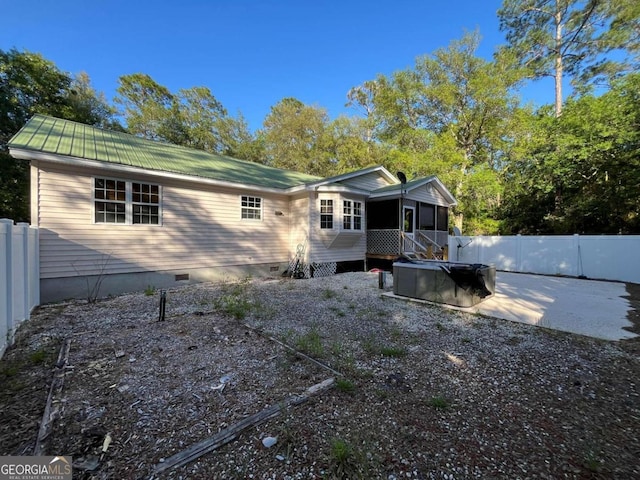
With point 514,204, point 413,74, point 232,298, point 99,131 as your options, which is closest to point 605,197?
point 514,204

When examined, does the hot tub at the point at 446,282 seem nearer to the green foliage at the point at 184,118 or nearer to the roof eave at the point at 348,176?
the roof eave at the point at 348,176

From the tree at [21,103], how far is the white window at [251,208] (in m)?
13.4

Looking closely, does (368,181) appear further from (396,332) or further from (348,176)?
(396,332)

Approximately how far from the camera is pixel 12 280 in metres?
3.58

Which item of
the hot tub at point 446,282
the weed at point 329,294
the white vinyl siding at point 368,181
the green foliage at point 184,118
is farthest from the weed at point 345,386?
the green foliage at point 184,118

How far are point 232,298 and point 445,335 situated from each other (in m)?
4.75

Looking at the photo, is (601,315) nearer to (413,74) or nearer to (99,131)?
(99,131)

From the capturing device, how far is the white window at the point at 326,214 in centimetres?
1043

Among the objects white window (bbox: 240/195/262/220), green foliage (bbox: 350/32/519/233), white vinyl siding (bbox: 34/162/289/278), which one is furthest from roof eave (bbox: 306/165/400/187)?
green foliage (bbox: 350/32/519/233)

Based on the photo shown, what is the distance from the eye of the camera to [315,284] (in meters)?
8.81

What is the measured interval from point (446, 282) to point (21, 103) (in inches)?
891

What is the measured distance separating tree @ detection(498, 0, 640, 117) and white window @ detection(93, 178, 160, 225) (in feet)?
74.2

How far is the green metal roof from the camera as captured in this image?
21.5ft

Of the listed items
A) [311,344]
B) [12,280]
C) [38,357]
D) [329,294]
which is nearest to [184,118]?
[329,294]
